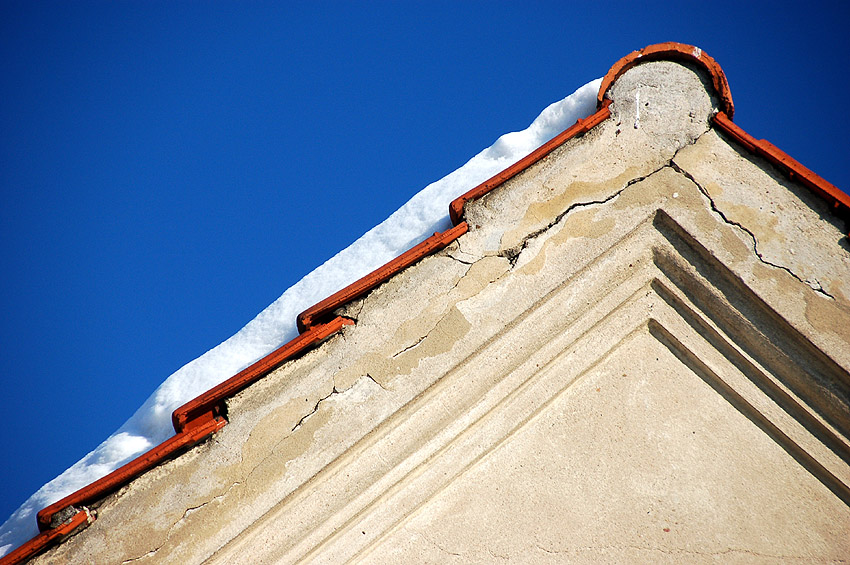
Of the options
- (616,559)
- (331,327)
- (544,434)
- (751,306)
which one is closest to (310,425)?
(331,327)

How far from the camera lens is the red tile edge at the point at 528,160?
12.2 ft

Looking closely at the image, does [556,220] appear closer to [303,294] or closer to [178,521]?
[303,294]

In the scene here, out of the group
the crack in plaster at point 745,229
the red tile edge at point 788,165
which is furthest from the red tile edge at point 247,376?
the red tile edge at point 788,165

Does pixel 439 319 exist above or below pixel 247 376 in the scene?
below

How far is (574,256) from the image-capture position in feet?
12.0

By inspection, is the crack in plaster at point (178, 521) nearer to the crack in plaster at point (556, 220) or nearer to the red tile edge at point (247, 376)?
the red tile edge at point (247, 376)

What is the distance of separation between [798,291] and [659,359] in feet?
2.36

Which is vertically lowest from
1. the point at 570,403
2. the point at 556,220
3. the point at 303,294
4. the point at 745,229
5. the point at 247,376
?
the point at 570,403

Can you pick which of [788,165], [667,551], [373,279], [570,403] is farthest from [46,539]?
[788,165]

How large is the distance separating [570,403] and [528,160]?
4.17 ft

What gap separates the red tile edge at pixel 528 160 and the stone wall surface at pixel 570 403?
5cm

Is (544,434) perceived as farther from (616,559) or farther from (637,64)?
(637,64)

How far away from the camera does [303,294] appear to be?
439 cm

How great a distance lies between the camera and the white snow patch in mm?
3844
